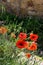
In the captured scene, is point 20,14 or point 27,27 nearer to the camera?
point 27,27

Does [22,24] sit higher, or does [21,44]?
[21,44]

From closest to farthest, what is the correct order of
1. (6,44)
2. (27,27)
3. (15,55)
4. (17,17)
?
1. (15,55)
2. (6,44)
3. (27,27)
4. (17,17)

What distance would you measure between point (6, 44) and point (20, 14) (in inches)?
110

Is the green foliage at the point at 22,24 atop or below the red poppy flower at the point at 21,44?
below

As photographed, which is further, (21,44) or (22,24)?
(22,24)

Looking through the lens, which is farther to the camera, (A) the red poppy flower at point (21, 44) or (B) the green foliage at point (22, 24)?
(B) the green foliage at point (22, 24)

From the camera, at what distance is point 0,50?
11.9 feet

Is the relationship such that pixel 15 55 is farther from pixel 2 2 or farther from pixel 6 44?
pixel 2 2

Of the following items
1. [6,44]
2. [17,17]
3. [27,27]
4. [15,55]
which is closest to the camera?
[15,55]

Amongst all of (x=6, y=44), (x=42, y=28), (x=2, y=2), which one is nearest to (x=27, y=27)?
(x=42, y=28)

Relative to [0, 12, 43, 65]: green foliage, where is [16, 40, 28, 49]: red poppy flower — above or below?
above

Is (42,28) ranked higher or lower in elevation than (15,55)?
lower

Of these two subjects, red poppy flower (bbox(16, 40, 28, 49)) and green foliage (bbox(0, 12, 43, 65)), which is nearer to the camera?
red poppy flower (bbox(16, 40, 28, 49))

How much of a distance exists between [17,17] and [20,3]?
319 mm
